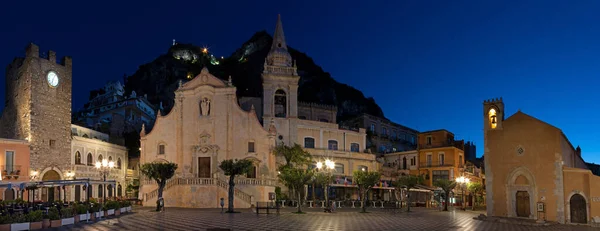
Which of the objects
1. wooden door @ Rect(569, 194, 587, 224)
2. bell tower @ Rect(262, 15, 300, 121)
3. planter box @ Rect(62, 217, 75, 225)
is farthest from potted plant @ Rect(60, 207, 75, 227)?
bell tower @ Rect(262, 15, 300, 121)

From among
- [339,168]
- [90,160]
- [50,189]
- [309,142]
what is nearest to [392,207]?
[339,168]

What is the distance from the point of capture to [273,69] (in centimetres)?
6172

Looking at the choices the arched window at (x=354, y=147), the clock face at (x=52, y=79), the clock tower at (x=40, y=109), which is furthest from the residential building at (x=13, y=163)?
the arched window at (x=354, y=147)

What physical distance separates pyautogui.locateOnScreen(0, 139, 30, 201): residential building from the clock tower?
0.70m

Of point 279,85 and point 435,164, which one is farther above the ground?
point 279,85

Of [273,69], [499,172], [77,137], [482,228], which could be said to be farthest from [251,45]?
[482,228]

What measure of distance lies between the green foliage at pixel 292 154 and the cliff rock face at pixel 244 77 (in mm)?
40401

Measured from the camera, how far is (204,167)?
55.1 metres

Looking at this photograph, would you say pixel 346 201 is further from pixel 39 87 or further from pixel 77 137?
pixel 39 87

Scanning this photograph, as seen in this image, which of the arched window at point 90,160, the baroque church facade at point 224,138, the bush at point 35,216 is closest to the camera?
the bush at point 35,216

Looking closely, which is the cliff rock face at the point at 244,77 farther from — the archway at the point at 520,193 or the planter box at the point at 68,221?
the planter box at the point at 68,221

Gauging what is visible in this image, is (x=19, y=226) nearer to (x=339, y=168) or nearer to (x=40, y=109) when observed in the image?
(x=40, y=109)

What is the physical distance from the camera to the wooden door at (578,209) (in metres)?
35.1

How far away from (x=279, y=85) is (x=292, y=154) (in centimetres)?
Answer: 898
